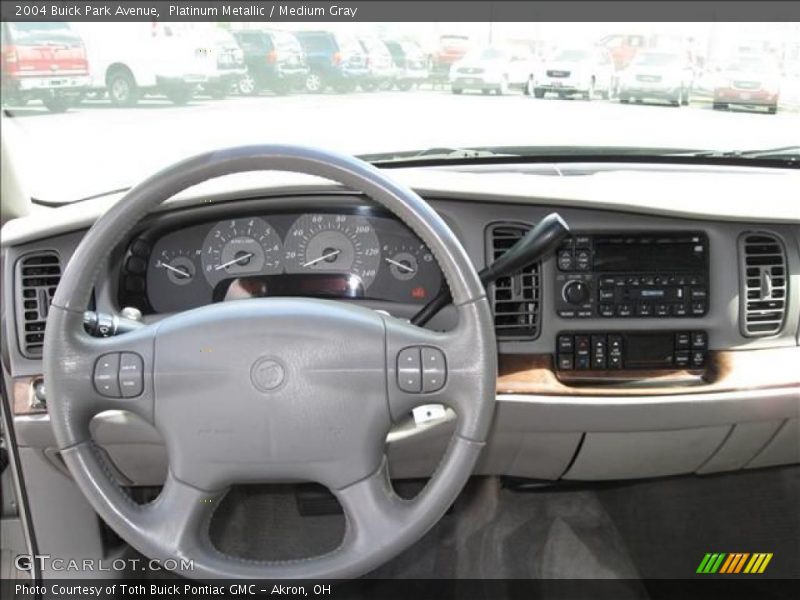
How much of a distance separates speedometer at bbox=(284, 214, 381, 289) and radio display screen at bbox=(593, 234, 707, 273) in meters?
0.60

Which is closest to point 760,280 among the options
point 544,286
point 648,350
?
point 648,350

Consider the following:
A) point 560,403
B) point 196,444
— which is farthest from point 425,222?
point 560,403

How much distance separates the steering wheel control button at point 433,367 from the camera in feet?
5.13

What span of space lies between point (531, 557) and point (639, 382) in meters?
0.84

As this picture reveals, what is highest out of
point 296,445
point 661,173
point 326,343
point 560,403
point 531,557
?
point 661,173

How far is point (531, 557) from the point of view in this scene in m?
2.71

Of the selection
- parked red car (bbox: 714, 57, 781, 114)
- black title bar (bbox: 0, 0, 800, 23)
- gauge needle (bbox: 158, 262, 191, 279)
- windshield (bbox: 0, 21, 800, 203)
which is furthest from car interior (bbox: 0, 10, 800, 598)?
black title bar (bbox: 0, 0, 800, 23)

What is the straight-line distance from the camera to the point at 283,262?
2.15 m

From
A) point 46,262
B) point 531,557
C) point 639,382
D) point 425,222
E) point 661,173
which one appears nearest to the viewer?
point 425,222

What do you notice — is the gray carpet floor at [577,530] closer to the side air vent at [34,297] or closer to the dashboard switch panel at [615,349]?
the dashboard switch panel at [615,349]

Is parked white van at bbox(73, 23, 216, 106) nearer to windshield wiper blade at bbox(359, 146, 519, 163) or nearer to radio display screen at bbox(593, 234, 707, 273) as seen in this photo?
windshield wiper blade at bbox(359, 146, 519, 163)

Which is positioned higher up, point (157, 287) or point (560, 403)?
point (157, 287)

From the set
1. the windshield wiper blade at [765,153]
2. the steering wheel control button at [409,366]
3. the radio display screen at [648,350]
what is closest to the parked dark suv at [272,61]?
the steering wheel control button at [409,366]

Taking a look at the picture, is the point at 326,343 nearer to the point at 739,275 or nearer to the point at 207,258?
the point at 207,258
